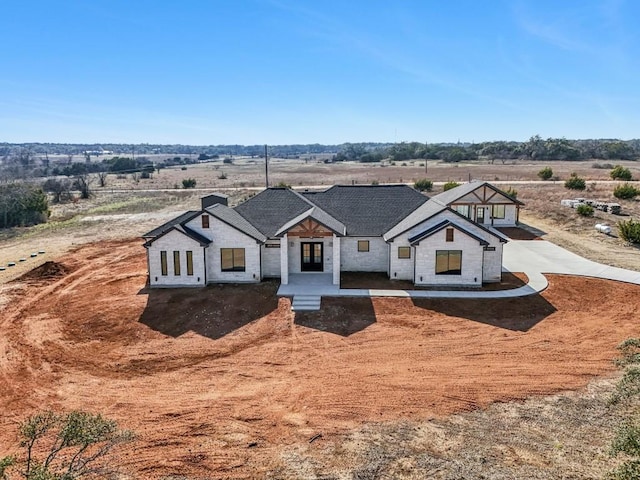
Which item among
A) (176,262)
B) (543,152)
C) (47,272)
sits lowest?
(47,272)

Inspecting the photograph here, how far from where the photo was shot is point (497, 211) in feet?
139

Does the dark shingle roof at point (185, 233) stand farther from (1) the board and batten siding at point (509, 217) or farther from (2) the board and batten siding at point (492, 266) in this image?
(1) the board and batten siding at point (509, 217)

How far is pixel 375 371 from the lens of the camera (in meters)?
16.4

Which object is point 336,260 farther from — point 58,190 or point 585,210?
point 58,190

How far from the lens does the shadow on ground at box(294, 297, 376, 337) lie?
2017 centimetres

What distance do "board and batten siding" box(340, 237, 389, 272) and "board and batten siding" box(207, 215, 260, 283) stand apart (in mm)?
5209

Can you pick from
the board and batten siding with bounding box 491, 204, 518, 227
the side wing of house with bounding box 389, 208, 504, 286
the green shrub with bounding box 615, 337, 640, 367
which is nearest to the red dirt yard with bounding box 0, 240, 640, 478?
the green shrub with bounding box 615, 337, 640, 367

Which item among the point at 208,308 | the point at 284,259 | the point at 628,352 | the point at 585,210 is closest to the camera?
the point at 628,352

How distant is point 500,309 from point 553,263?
31.6 ft

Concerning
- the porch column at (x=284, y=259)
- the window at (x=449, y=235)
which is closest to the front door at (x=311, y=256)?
the porch column at (x=284, y=259)

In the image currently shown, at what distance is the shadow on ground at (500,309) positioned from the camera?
810 inches

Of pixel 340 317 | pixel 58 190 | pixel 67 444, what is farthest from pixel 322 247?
pixel 58 190

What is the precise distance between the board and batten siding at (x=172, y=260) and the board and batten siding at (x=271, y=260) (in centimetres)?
342

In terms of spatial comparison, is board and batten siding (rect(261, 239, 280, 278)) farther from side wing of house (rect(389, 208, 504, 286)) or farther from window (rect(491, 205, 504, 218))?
window (rect(491, 205, 504, 218))
